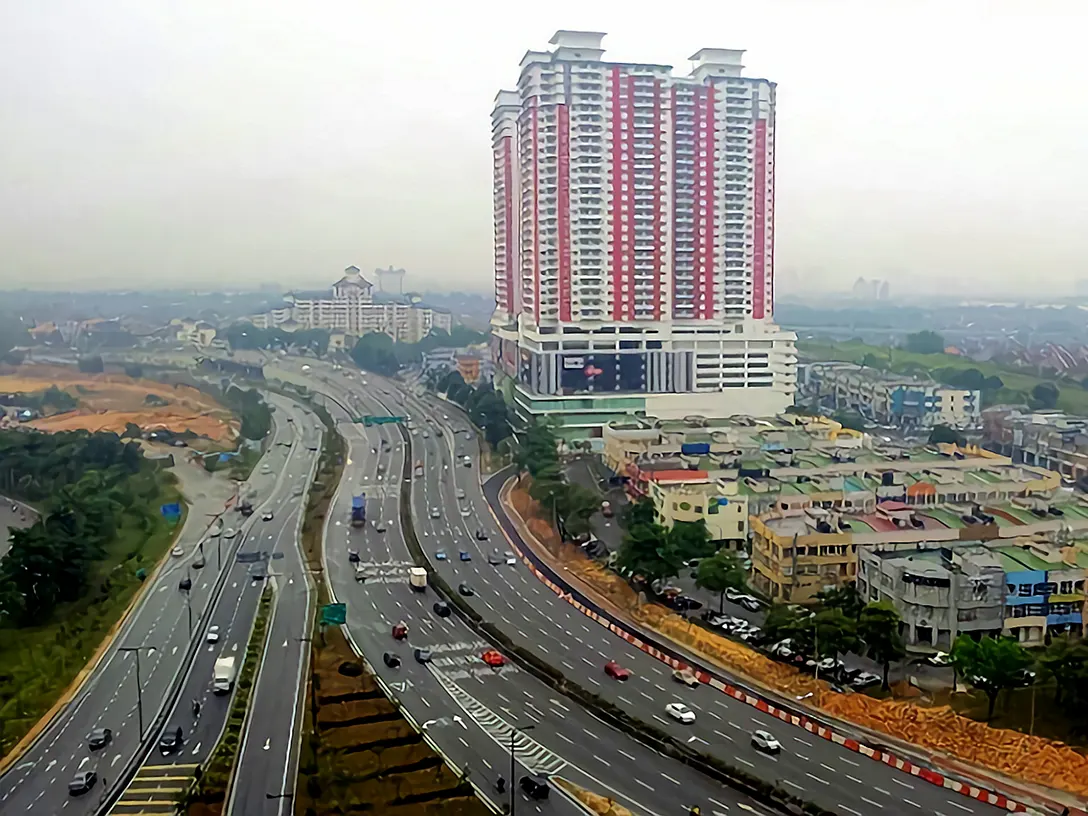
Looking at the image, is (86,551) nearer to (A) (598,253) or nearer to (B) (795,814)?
(B) (795,814)

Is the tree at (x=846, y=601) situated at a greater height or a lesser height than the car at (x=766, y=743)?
greater

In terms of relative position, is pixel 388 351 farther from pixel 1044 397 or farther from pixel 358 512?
pixel 358 512

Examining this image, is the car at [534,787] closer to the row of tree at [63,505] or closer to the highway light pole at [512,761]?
the highway light pole at [512,761]

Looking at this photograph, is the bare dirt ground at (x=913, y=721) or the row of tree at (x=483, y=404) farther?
the row of tree at (x=483, y=404)

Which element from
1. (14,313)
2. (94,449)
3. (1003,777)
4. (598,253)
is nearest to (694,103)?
(598,253)

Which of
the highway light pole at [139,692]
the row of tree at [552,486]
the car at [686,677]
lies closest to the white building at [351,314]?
the row of tree at [552,486]

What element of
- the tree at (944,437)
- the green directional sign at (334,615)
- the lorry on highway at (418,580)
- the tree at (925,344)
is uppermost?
the tree at (925,344)

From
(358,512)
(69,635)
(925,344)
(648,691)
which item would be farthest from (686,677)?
(925,344)
